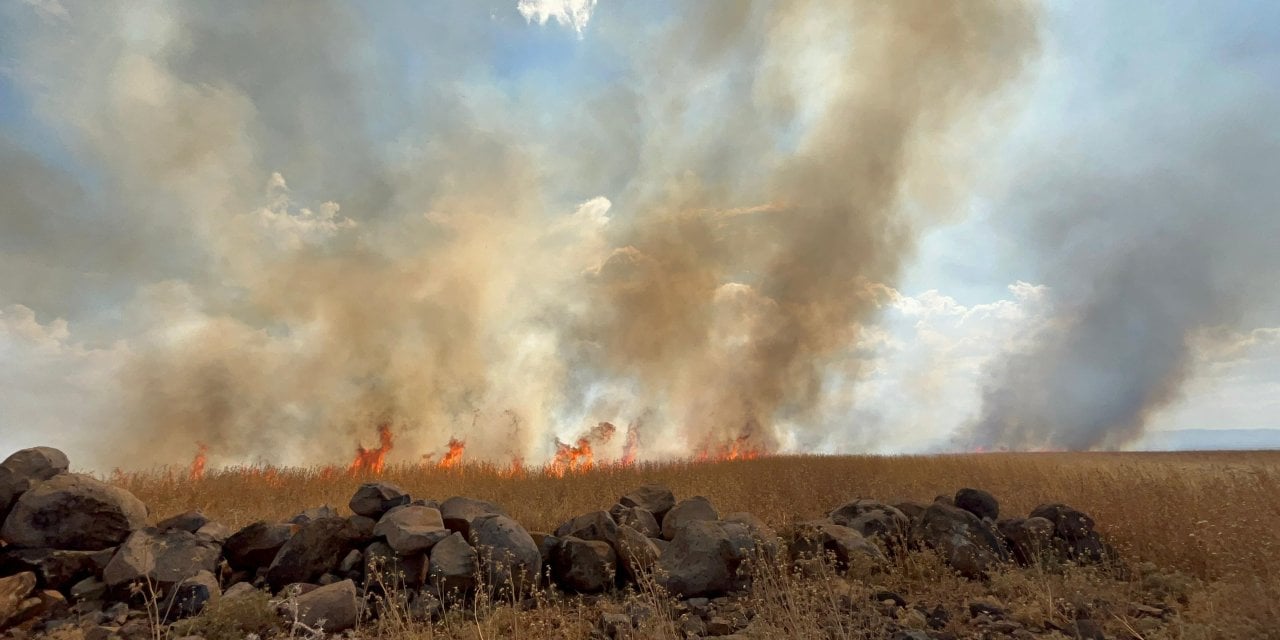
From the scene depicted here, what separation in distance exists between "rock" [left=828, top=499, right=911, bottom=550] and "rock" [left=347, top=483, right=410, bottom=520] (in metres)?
7.02

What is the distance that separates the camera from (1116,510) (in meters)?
10.1

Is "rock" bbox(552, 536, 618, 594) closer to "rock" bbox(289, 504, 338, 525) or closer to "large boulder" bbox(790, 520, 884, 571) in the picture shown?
"large boulder" bbox(790, 520, 884, 571)

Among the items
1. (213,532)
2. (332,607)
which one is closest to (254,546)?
(213,532)

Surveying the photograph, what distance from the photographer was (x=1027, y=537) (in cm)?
914

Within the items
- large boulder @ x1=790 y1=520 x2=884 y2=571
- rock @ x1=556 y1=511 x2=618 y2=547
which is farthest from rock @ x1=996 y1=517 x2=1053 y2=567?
rock @ x1=556 y1=511 x2=618 y2=547

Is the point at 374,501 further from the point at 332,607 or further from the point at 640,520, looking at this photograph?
the point at 640,520

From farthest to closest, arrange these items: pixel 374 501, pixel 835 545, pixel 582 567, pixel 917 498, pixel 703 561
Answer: pixel 917 498 → pixel 374 501 → pixel 835 545 → pixel 582 567 → pixel 703 561

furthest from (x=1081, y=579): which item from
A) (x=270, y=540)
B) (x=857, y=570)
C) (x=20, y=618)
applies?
(x=20, y=618)

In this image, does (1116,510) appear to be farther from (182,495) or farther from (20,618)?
(182,495)

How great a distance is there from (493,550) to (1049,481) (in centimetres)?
1454

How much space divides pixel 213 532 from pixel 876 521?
9.78m

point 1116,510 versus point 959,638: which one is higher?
point 1116,510

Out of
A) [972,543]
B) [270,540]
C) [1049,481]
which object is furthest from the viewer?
[1049,481]

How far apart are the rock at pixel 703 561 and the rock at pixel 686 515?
1.45 m
